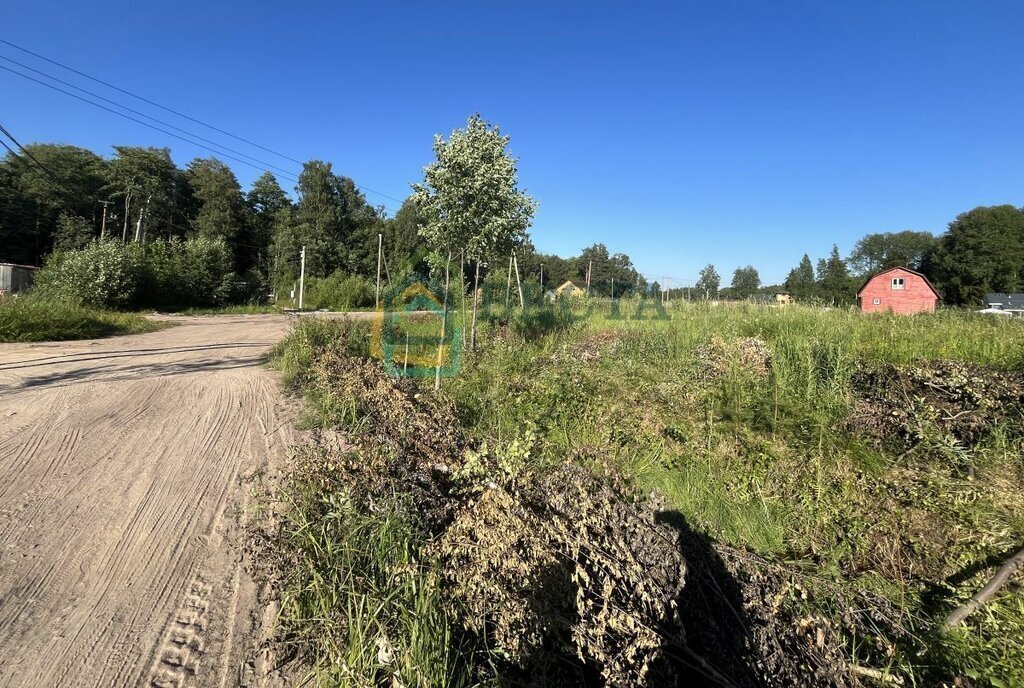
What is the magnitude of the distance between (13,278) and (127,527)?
26320 mm

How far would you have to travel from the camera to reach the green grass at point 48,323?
1021cm

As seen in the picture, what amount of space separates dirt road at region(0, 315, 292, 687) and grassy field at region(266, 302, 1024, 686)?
72cm

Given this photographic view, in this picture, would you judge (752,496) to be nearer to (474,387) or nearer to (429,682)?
(429,682)

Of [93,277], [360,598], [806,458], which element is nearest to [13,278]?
[93,277]

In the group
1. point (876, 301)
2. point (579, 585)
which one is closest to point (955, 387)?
point (579, 585)

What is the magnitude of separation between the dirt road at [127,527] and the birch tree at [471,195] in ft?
11.8

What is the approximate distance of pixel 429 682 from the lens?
1977mm

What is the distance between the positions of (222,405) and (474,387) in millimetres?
3171

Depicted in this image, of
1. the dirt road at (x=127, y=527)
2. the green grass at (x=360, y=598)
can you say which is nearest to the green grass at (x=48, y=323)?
the dirt road at (x=127, y=527)

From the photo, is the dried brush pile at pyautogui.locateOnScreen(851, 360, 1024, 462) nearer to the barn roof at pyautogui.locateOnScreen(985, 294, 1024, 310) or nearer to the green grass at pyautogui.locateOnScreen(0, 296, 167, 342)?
the green grass at pyautogui.locateOnScreen(0, 296, 167, 342)

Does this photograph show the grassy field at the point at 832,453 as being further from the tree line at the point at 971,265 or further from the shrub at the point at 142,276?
the tree line at the point at 971,265

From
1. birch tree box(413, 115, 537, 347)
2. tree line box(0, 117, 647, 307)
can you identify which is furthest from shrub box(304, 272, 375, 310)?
birch tree box(413, 115, 537, 347)

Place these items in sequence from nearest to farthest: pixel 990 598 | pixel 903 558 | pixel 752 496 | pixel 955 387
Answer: pixel 990 598
pixel 903 558
pixel 752 496
pixel 955 387

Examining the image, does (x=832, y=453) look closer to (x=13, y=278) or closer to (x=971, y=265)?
(x=13, y=278)
